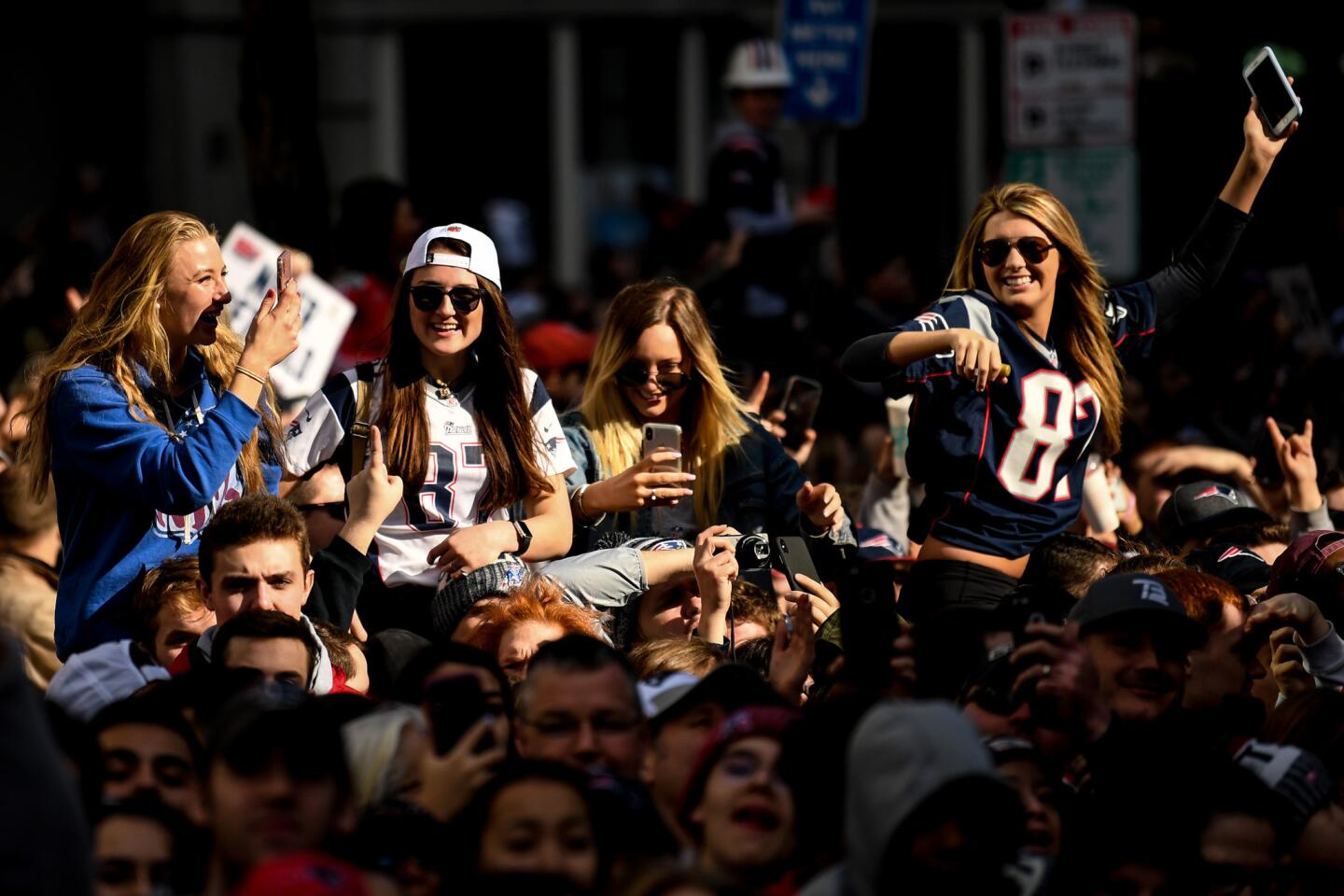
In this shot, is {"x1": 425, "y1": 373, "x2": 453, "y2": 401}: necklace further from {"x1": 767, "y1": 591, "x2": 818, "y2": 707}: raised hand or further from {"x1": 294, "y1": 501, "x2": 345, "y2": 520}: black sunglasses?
{"x1": 767, "y1": 591, "x2": 818, "y2": 707}: raised hand

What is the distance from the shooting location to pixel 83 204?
666 inches

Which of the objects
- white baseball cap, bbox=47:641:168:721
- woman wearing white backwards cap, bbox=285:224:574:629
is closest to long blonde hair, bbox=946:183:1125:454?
woman wearing white backwards cap, bbox=285:224:574:629

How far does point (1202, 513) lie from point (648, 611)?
219 centimetres

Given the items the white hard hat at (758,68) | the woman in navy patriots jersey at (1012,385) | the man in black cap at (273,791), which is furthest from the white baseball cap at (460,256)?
the white hard hat at (758,68)

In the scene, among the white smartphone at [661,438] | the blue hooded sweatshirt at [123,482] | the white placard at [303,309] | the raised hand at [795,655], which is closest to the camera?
the raised hand at [795,655]

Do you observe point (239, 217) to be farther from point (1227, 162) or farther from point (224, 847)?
point (224, 847)

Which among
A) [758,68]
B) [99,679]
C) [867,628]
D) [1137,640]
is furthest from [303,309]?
[1137,640]

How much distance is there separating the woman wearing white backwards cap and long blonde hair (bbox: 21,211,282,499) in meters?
0.68

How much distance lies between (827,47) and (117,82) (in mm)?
9944

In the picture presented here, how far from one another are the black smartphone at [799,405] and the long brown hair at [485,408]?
1530 millimetres

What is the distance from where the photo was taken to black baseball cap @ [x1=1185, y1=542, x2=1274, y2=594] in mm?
7359

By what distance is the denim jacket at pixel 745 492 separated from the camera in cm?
764

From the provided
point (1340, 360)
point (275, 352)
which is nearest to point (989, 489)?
point (275, 352)

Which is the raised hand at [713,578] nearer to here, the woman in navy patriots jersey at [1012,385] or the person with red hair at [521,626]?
the person with red hair at [521,626]
